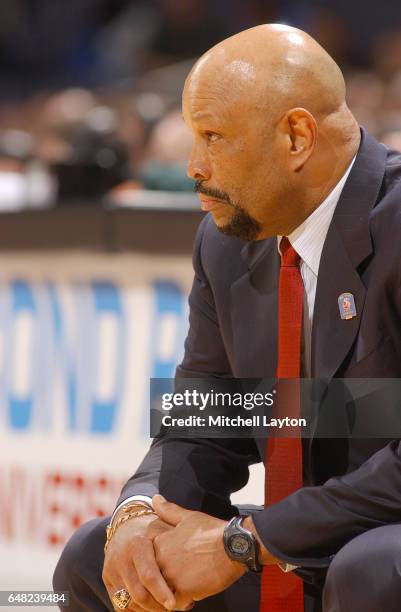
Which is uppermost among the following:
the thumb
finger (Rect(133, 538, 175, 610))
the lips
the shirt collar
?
the lips

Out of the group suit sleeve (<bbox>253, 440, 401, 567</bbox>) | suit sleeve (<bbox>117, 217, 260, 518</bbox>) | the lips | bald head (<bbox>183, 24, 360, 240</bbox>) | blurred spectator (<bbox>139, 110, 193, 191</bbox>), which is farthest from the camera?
blurred spectator (<bbox>139, 110, 193, 191</bbox>)

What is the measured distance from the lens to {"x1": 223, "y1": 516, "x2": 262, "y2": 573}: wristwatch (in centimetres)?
177

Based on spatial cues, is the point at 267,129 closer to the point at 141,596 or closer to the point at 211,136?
the point at 211,136

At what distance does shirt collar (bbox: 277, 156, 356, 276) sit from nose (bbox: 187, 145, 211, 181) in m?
0.18

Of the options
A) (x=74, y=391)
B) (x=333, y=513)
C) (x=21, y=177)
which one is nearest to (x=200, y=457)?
(x=333, y=513)

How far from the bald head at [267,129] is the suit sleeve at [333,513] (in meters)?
0.44

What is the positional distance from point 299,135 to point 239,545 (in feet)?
2.10

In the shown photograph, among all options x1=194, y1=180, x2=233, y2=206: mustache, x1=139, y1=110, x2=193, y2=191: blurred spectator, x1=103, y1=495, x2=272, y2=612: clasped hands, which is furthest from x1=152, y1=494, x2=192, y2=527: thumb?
x1=139, y1=110, x2=193, y2=191: blurred spectator

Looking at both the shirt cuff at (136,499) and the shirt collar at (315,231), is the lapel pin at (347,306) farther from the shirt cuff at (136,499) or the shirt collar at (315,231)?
the shirt cuff at (136,499)

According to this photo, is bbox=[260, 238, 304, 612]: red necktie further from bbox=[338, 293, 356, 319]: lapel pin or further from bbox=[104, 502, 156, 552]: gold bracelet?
bbox=[104, 502, 156, 552]: gold bracelet

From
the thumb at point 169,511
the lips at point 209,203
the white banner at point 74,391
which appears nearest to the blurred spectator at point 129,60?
the white banner at point 74,391

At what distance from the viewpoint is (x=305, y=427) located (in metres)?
1.94

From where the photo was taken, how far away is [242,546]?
69.7 inches

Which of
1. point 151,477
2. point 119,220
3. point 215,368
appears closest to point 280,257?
point 215,368
